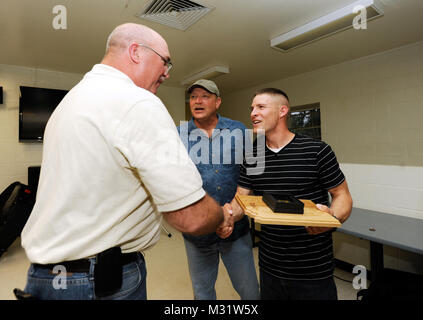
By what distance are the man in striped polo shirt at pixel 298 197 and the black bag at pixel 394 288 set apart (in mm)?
568

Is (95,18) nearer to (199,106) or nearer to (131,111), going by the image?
(199,106)

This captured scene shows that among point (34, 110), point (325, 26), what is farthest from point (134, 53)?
point (34, 110)

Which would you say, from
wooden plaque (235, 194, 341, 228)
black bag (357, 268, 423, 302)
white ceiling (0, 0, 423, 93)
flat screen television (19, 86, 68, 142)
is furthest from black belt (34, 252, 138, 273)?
flat screen television (19, 86, 68, 142)

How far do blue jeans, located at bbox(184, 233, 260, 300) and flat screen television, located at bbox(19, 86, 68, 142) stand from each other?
355cm

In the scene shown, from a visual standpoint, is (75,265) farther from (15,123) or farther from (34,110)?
(15,123)

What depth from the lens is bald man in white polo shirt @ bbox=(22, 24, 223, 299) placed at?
2.41 ft

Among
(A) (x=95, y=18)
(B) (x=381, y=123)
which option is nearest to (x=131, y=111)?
(A) (x=95, y=18)

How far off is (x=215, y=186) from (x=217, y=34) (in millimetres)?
1833

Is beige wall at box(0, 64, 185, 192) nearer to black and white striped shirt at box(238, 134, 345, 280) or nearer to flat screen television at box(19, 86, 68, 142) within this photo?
flat screen television at box(19, 86, 68, 142)

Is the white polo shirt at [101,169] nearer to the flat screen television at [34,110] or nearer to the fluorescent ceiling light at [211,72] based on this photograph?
the fluorescent ceiling light at [211,72]

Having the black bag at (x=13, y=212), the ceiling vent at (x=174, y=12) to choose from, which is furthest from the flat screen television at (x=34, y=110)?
the ceiling vent at (x=174, y=12)

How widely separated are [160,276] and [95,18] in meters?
2.93

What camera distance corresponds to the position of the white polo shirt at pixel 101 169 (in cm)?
73

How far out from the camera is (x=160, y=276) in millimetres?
2914
